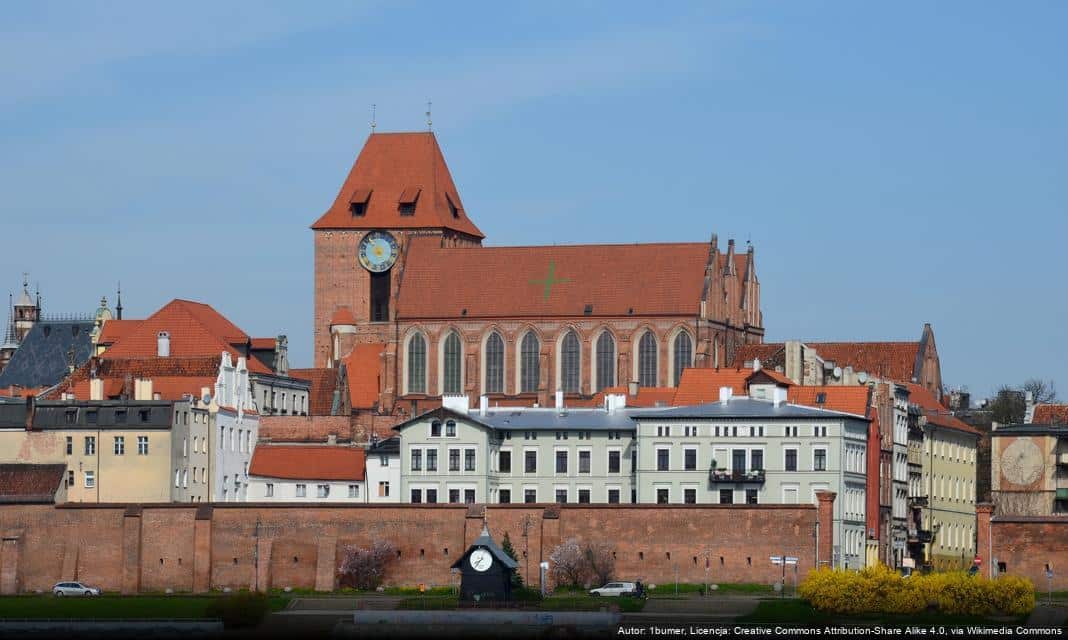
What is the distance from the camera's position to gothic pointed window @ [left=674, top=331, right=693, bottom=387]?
156 metres

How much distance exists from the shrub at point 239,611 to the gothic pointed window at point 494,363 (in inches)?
2693

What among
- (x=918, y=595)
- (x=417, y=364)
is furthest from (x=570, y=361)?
(x=918, y=595)

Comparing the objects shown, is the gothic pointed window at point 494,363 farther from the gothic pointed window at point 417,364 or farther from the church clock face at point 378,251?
the church clock face at point 378,251

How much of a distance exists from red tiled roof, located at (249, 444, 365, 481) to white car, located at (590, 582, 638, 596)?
22644 mm

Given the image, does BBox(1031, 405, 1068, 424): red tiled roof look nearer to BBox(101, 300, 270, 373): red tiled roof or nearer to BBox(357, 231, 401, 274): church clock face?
BBox(101, 300, 270, 373): red tiled roof

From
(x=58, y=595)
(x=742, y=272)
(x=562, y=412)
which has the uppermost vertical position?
(x=742, y=272)

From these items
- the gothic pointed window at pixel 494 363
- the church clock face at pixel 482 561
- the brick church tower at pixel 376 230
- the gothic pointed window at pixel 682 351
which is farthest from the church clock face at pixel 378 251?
the church clock face at pixel 482 561

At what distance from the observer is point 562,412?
128000 millimetres

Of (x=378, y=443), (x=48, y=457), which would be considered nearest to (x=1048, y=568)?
(x=378, y=443)

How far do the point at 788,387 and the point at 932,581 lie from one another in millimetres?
31763

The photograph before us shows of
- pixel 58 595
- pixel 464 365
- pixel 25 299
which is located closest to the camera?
pixel 58 595

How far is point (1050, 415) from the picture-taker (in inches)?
5502

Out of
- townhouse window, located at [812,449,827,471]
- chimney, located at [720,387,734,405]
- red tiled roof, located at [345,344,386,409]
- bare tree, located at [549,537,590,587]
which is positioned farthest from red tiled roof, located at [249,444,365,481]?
red tiled roof, located at [345,344,386,409]

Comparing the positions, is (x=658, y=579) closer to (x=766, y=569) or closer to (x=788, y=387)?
(x=766, y=569)
